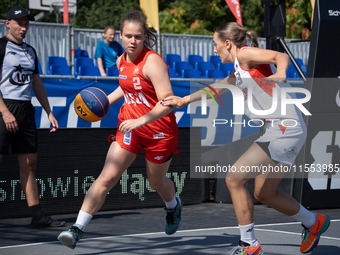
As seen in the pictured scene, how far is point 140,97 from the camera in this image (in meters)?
4.01

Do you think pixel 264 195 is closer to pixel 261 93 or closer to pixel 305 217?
pixel 305 217

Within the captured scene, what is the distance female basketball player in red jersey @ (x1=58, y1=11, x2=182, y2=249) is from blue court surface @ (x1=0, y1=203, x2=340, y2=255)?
0.64 m

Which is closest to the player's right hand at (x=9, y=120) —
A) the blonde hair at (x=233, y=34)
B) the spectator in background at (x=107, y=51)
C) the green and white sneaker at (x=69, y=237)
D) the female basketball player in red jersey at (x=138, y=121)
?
the female basketball player in red jersey at (x=138, y=121)

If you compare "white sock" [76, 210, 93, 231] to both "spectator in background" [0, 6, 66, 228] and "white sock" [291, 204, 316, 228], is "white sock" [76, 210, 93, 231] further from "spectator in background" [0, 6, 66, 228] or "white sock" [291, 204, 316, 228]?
"white sock" [291, 204, 316, 228]

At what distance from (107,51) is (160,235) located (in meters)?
6.13

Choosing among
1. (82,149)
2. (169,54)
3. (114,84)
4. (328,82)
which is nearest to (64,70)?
(114,84)

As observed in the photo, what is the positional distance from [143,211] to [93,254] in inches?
86.9

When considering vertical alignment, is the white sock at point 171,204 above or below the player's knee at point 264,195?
below

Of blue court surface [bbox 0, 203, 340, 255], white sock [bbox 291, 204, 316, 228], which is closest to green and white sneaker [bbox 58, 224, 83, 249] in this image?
blue court surface [bbox 0, 203, 340, 255]

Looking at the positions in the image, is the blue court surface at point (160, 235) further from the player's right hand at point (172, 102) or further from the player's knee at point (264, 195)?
the player's right hand at point (172, 102)

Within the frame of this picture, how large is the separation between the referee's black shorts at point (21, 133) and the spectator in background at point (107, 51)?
16.4 feet

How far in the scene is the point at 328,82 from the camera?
596cm

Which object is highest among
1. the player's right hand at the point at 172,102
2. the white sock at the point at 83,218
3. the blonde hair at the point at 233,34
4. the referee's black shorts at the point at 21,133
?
the blonde hair at the point at 233,34

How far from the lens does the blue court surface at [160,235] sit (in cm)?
423
